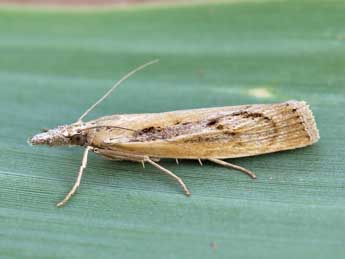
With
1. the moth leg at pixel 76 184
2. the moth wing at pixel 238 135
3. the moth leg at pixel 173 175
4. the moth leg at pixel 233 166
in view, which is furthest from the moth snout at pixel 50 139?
the moth leg at pixel 233 166

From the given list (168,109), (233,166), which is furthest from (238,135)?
(168,109)

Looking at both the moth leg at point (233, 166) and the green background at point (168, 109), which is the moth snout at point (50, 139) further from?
the moth leg at point (233, 166)

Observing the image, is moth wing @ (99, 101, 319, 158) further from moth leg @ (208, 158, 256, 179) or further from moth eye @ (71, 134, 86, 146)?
moth eye @ (71, 134, 86, 146)

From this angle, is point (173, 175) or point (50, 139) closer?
point (173, 175)

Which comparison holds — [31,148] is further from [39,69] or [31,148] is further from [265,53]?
[265,53]

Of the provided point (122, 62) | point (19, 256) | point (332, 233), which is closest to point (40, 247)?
point (19, 256)

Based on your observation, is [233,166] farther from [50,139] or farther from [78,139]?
[50,139]
